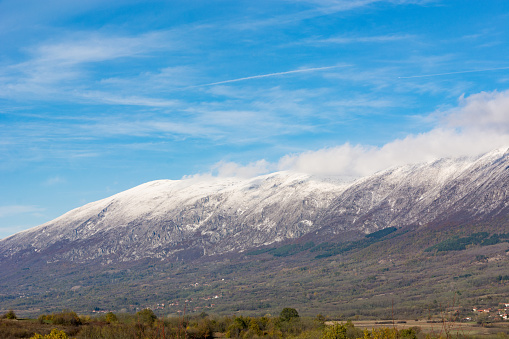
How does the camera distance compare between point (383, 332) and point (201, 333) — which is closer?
point (383, 332)

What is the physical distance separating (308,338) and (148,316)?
40156 mm

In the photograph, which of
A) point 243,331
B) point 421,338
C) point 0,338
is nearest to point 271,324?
point 243,331

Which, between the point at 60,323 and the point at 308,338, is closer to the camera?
the point at 60,323

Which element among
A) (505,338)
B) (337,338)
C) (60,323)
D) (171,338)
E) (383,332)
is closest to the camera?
(383,332)

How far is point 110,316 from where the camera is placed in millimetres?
98500

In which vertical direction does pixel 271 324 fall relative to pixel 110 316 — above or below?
below

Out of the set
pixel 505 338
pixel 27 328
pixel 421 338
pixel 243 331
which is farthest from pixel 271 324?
pixel 27 328

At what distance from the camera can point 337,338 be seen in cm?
6222

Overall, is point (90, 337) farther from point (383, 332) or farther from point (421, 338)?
point (421, 338)

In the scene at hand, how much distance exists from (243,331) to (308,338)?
17447 mm

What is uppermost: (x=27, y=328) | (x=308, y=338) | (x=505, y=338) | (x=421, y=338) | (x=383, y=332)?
(x=27, y=328)

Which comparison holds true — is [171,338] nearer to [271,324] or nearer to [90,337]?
[90,337]

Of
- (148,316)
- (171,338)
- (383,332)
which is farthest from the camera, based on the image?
(148,316)

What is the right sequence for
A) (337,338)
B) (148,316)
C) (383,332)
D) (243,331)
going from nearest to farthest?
1. (383,332)
2. (337,338)
3. (243,331)
4. (148,316)
